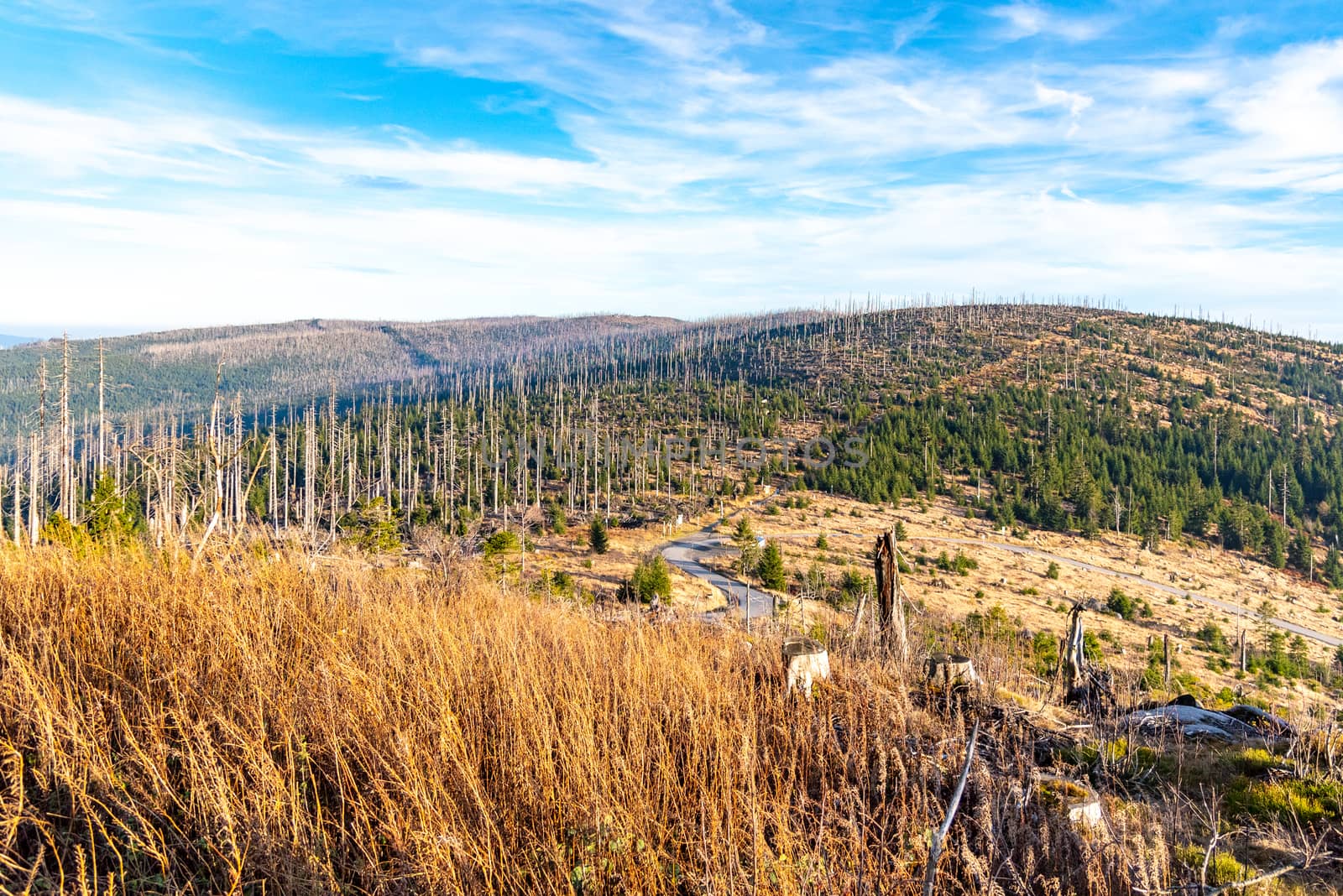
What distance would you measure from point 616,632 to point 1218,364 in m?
147

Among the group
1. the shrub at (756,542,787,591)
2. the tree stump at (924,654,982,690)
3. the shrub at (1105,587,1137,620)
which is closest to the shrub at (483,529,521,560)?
the shrub at (756,542,787,591)

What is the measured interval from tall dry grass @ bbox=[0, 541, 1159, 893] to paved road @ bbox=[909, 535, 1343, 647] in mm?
53524

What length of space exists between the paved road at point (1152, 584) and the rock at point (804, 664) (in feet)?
171

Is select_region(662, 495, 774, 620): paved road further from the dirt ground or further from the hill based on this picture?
the hill

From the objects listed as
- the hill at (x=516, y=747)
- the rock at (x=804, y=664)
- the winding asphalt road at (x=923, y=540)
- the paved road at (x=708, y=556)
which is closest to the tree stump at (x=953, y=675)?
the hill at (x=516, y=747)

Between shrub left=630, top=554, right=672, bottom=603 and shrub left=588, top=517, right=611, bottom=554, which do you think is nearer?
shrub left=630, top=554, right=672, bottom=603

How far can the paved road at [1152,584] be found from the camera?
44.7m

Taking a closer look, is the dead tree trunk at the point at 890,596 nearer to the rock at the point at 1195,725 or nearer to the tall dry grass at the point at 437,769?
the rock at the point at 1195,725

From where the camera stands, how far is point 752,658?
16.6 ft

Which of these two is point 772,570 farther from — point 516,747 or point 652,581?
point 516,747

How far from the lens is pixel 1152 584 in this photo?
168ft

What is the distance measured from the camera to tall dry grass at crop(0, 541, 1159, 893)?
2389 millimetres

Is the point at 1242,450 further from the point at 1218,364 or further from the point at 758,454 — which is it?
the point at 758,454

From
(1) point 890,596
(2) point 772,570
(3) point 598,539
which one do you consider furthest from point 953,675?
(3) point 598,539
